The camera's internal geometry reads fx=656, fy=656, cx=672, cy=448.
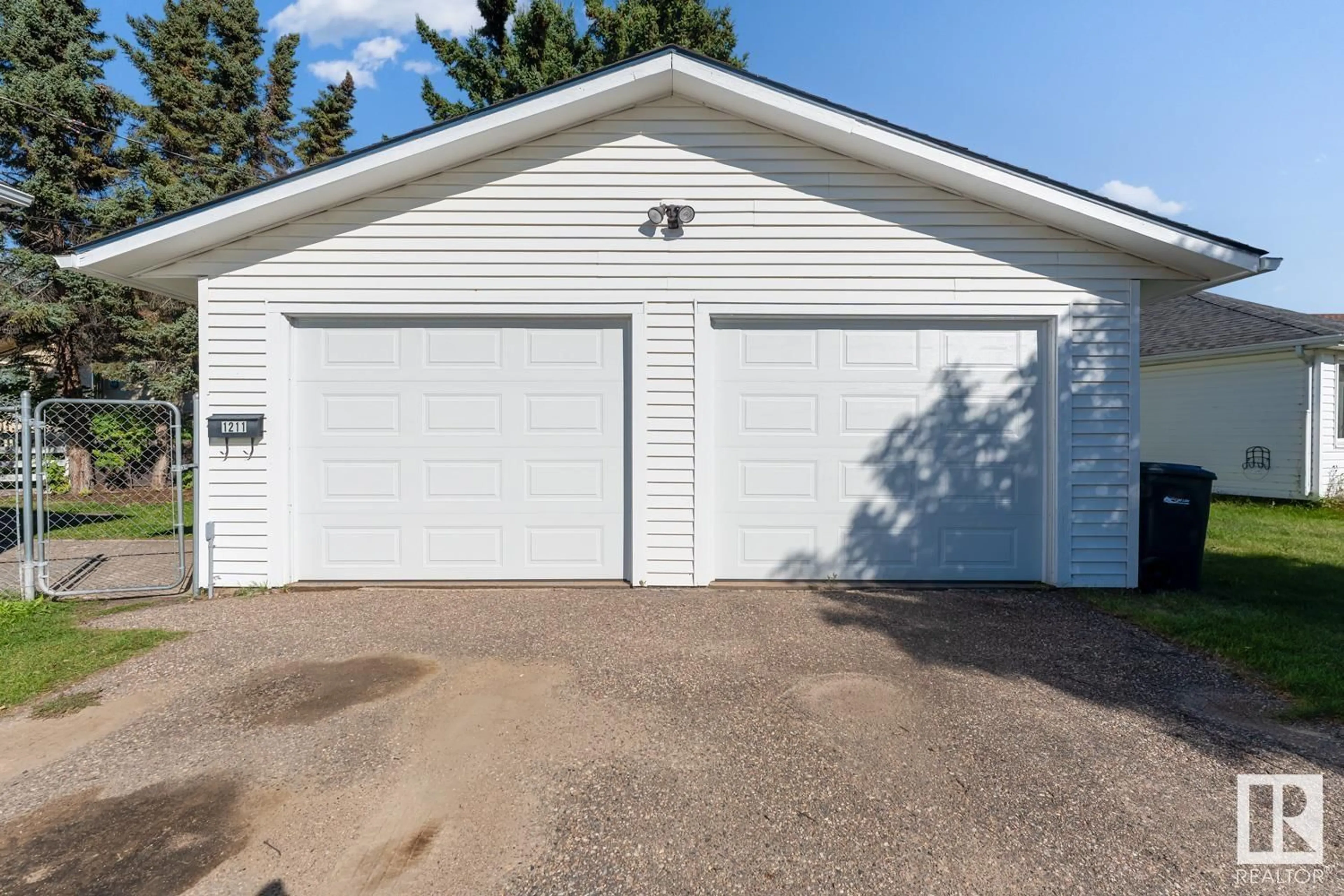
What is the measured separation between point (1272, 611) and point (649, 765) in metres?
5.18

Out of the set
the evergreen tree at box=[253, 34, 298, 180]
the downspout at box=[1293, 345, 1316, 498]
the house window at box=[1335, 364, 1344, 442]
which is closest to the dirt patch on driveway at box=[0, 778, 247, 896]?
the downspout at box=[1293, 345, 1316, 498]

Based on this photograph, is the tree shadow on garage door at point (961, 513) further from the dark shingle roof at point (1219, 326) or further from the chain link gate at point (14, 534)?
the dark shingle roof at point (1219, 326)

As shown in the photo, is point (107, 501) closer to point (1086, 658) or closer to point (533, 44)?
point (533, 44)

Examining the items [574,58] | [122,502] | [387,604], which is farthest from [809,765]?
[574,58]

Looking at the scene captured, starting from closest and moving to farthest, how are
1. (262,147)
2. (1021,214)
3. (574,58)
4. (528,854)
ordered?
(528,854) → (1021,214) → (574,58) → (262,147)

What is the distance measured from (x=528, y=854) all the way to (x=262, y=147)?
926 inches

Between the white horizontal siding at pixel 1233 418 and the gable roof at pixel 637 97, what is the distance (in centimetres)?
866

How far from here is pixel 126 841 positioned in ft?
7.68

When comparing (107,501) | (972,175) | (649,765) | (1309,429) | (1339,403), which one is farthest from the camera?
(107,501)

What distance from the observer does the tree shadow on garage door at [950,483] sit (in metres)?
5.80

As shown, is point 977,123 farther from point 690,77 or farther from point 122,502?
point 122,502

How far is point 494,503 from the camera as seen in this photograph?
5.82 m

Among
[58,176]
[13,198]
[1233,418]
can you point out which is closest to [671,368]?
[13,198]

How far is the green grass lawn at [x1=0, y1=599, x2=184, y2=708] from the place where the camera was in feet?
12.1
